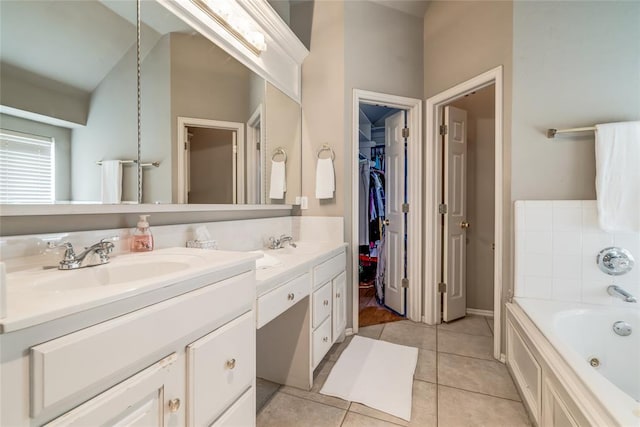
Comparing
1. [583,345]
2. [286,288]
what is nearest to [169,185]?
[286,288]

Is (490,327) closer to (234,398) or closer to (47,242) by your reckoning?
(234,398)

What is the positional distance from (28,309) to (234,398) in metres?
0.71

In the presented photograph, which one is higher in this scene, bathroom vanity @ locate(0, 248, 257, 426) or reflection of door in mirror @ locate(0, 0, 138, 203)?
reflection of door in mirror @ locate(0, 0, 138, 203)

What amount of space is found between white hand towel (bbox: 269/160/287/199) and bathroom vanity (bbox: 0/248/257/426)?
1131mm

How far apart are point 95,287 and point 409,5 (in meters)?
3.00

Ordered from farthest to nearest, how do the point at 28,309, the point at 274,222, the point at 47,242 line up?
the point at 274,222 < the point at 47,242 < the point at 28,309

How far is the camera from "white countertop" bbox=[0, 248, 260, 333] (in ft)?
1.65

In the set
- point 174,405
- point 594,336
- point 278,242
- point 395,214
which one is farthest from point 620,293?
→ point 174,405

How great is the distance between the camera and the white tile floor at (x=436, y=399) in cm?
143

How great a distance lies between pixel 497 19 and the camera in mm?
1966

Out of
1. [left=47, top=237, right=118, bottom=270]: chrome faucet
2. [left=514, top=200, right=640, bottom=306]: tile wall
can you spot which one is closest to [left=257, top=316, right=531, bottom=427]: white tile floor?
[left=514, top=200, right=640, bottom=306]: tile wall

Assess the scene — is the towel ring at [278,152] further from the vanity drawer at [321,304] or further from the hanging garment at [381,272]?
the hanging garment at [381,272]

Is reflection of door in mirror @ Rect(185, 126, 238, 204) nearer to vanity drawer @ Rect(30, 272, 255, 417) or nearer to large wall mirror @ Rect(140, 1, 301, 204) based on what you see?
large wall mirror @ Rect(140, 1, 301, 204)

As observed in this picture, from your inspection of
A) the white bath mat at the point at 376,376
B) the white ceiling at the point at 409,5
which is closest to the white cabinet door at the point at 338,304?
the white bath mat at the point at 376,376
